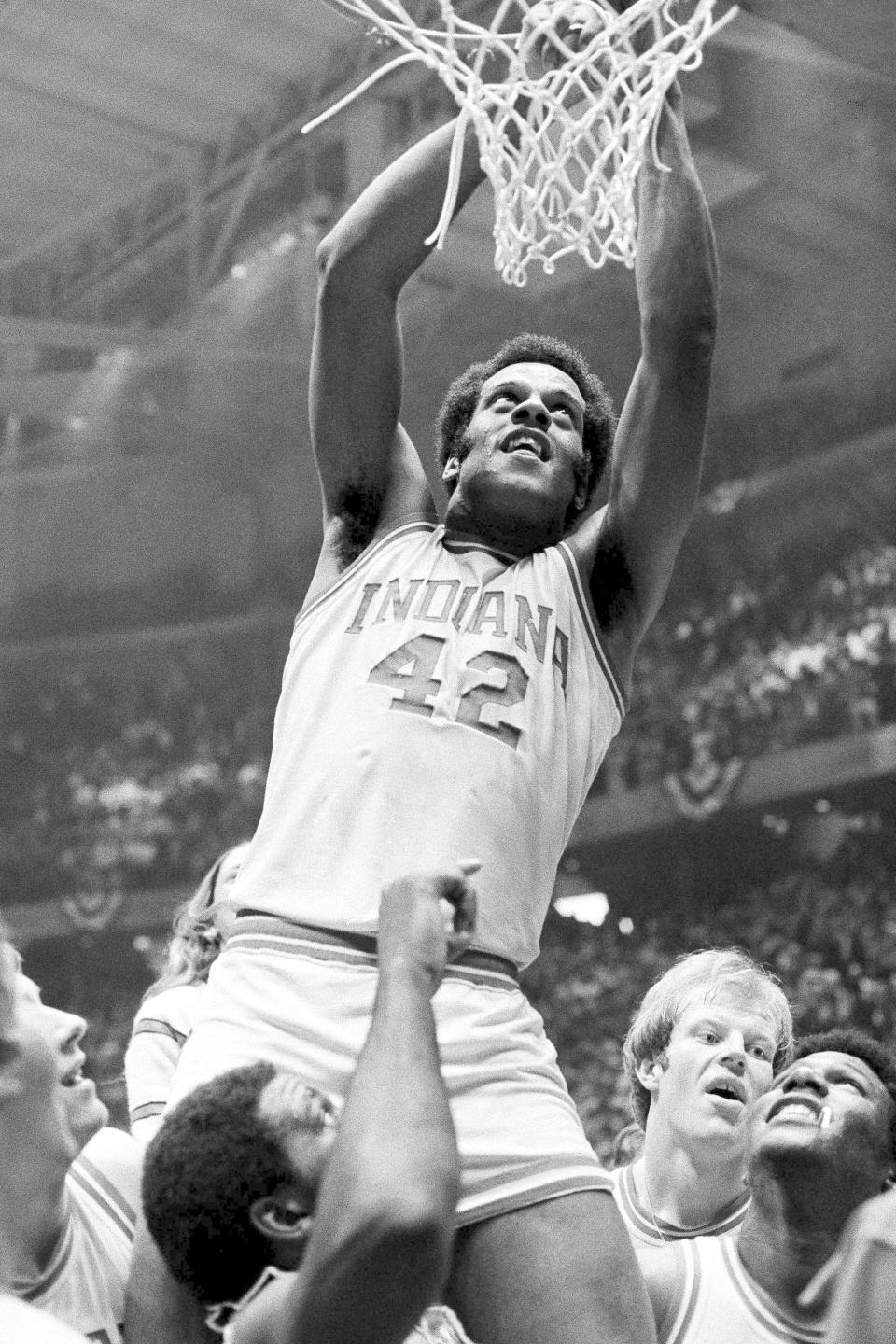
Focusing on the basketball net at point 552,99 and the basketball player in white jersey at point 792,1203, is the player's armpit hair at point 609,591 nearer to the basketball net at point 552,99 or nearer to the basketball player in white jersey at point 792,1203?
the basketball net at point 552,99

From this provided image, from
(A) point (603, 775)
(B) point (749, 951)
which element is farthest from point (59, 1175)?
(A) point (603, 775)

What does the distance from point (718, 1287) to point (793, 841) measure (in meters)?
13.6

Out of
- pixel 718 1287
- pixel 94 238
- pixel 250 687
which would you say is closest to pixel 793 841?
pixel 250 687

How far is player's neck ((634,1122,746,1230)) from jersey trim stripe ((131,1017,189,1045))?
1.02 metres

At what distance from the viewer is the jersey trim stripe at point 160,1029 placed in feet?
12.4

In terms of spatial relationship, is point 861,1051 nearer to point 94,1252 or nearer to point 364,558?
point 364,558

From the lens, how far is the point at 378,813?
8.36ft

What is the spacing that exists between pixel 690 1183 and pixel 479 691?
1372 millimetres

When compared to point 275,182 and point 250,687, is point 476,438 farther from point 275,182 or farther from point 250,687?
point 250,687

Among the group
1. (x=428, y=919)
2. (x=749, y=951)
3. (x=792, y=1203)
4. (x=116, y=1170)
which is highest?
(x=428, y=919)

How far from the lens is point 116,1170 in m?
2.89

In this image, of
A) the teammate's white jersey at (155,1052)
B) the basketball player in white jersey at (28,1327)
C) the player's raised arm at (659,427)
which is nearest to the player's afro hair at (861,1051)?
the player's raised arm at (659,427)

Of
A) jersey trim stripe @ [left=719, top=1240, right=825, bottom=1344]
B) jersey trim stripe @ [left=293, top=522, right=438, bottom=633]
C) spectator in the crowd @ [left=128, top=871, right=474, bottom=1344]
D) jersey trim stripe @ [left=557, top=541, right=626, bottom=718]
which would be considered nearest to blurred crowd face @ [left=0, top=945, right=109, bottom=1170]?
spectator in the crowd @ [left=128, top=871, right=474, bottom=1344]

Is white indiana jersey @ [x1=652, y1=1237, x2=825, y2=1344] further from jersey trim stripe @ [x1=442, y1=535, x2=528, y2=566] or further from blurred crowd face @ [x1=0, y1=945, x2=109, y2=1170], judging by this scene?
jersey trim stripe @ [x1=442, y1=535, x2=528, y2=566]
